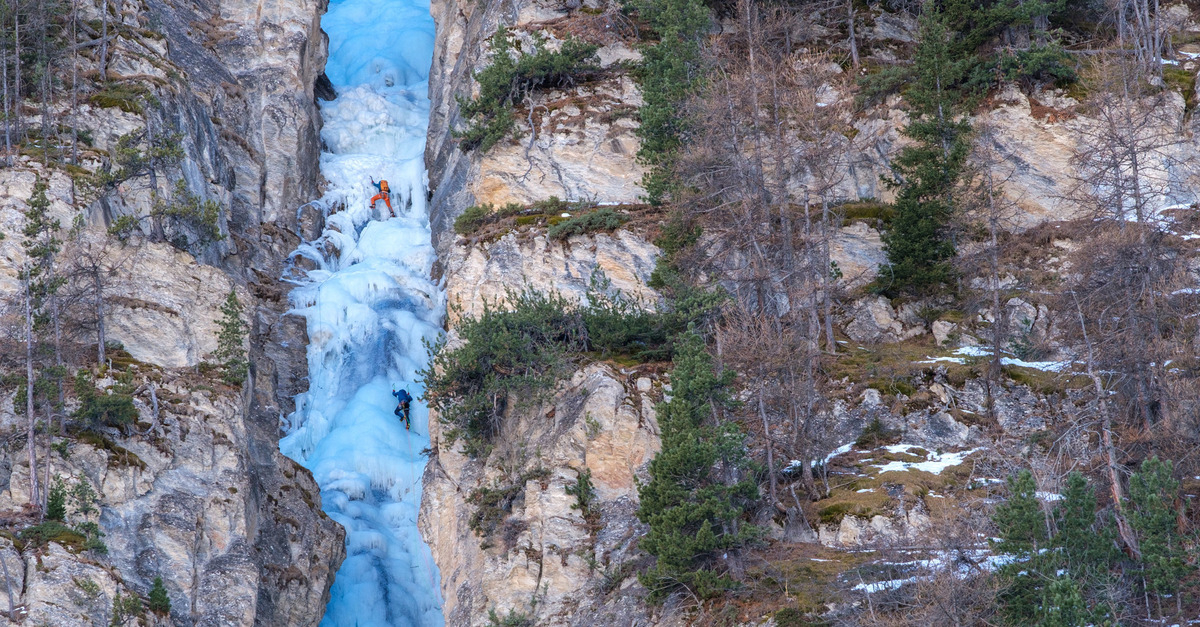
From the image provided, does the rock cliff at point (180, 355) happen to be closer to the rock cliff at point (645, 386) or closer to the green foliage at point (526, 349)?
the rock cliff at point (645, 386)

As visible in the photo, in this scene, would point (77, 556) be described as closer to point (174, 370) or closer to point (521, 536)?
point (174, 370)

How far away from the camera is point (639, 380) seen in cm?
2755

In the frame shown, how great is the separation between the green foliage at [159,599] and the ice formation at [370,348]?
7250 millimetres

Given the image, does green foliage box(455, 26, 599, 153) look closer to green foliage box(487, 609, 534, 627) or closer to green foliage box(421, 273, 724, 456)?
green foliage box(421, 273, 724, 456)

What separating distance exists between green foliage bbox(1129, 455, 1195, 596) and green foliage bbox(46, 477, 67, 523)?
2255 centimetres

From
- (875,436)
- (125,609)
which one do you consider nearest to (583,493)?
(875,436)

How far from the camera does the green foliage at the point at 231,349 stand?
31.2 metres

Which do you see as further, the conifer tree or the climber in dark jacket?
the climber in dark jacket

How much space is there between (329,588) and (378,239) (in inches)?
613

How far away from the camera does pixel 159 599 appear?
25422mm

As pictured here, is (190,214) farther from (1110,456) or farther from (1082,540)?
(1082,540)

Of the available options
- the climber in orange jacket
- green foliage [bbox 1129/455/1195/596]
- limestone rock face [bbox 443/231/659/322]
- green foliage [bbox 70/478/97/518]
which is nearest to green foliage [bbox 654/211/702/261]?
limestone rock face [bbox 443/231/659/322]

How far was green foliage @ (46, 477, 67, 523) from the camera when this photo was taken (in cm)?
2509

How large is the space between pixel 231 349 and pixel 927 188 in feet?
66.1
